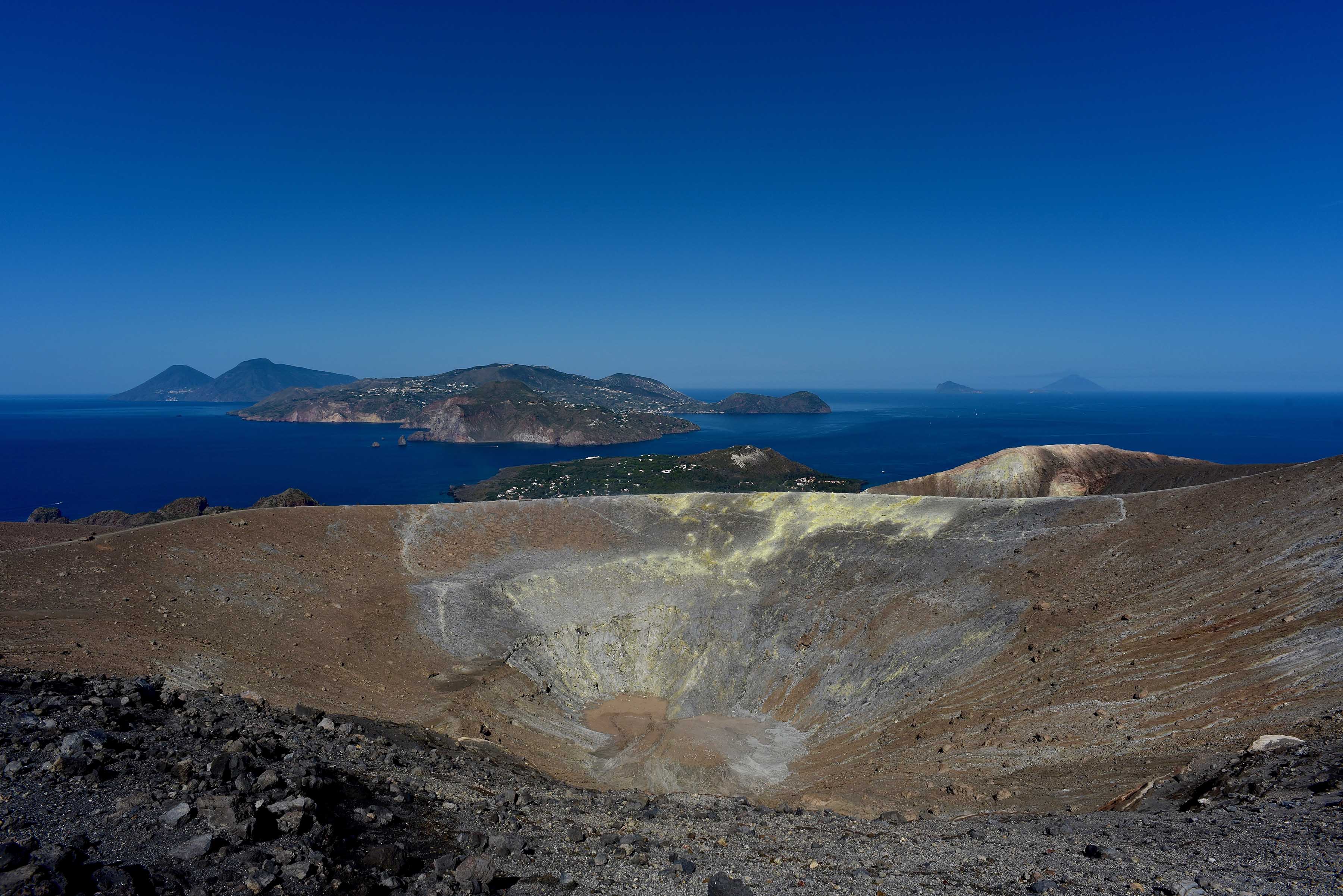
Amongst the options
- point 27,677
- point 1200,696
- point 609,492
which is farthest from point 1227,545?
point 609,492

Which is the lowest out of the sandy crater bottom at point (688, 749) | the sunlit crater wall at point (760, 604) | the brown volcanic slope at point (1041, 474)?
the sandy crater bottom at point (688, 749)

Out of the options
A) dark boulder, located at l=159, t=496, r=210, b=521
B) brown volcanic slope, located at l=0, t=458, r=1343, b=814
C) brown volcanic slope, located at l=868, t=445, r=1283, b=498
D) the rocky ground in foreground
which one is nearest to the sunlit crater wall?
brown volcanic slope, located at l=0, t=458, r=1343, b=814

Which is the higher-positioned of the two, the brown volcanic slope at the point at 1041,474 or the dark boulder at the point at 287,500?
the brown volcanic slope at the point at 1041,474

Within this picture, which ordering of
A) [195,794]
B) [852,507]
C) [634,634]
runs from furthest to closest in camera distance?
[852,507] < [634,634] < [195,794]

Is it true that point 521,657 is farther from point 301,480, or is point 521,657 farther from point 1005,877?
point 301,480

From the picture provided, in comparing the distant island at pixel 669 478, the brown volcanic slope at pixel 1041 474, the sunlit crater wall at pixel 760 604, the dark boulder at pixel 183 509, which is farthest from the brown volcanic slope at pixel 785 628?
the distant island at pixel 669 478

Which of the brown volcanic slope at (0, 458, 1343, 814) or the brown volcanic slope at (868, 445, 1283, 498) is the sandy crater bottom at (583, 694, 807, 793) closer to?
the brown volcanic slope at (0, 458, 1343, 814)

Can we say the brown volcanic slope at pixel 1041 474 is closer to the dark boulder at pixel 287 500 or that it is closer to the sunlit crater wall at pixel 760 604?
the sunlit crater wall at pixel 760 604
